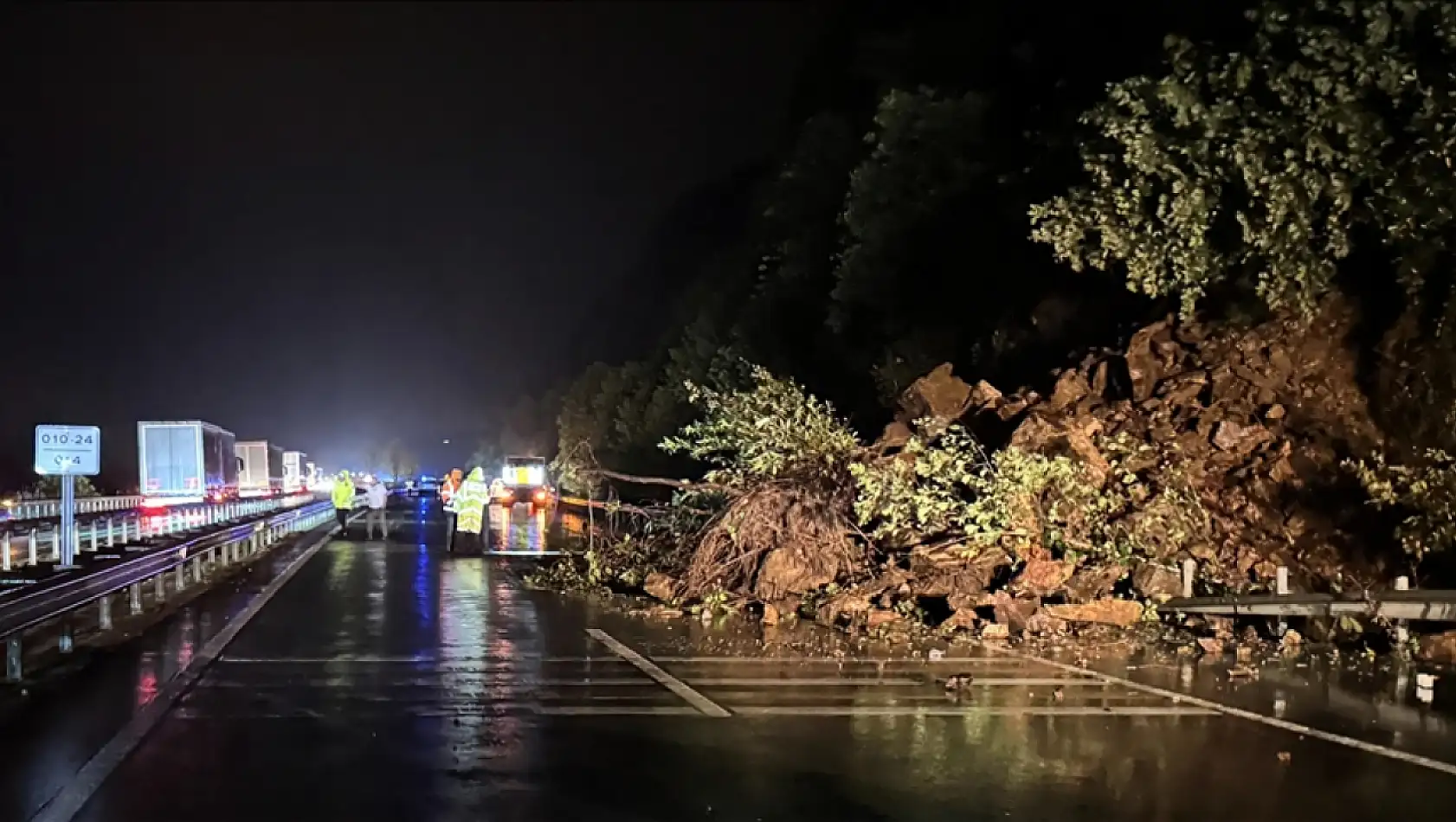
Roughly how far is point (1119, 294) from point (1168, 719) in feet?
38.8

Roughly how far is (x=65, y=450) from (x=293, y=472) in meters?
59.9

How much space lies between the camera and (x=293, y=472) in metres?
77.5

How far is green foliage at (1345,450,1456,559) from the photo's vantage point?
12898mm

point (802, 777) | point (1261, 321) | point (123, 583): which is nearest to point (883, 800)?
point (802, 777)

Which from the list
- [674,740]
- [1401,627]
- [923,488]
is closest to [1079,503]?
[923,488]

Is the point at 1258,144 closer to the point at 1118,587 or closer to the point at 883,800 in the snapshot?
the point at 1118,587

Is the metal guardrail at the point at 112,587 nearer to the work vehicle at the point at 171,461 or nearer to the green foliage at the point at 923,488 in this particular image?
the green foliage at the point at 923,488

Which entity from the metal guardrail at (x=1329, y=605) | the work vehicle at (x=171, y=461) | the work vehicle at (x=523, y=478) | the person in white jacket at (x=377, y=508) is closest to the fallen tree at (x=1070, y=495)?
the metal guardrail at (x=1329, y=605)

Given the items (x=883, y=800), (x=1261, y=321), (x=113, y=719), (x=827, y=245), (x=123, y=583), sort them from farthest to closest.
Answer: (x=827, y=245) < (x=1261, y=321) < (x=123, y=583) < (x=113, y=719) < (x=883, y=800)

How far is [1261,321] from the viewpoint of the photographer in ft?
56.4

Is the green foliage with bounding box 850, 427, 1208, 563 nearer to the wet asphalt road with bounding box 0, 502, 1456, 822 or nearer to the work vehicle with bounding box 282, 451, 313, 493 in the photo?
the wet asphalt road with bounding box 0, 502, 1456, 822

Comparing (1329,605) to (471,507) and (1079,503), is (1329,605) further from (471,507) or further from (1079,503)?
(471,507)

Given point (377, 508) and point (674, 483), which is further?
point (377, 508)

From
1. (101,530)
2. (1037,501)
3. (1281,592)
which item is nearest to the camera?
(1281,592)
